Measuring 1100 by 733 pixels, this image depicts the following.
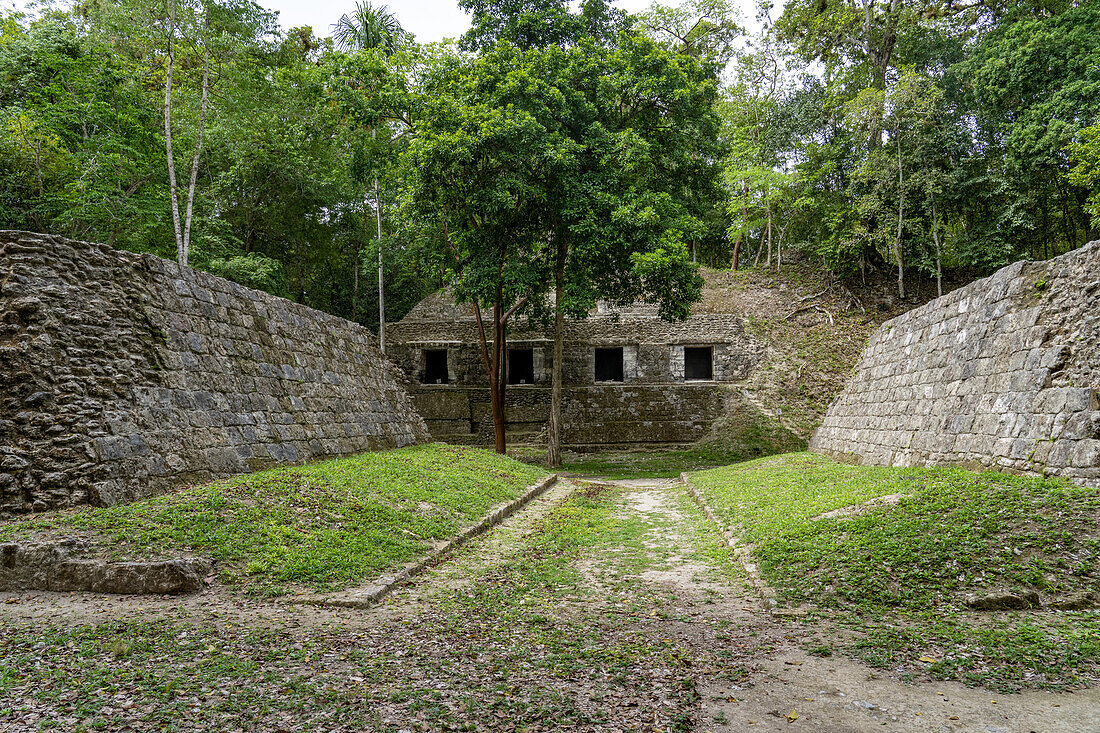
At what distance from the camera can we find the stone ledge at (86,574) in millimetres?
4660

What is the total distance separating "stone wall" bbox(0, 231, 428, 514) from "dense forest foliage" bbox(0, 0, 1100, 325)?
632 cm

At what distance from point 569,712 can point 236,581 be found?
3341 mm

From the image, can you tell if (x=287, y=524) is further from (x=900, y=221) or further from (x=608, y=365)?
(x=900, y=221)

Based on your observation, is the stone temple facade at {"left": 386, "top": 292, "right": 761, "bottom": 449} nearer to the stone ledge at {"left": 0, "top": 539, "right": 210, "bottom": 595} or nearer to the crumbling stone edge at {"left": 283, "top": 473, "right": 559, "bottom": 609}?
the crumbling stone edge at {"left": 283, "top": 473, "right": 559, "bottom": 609}

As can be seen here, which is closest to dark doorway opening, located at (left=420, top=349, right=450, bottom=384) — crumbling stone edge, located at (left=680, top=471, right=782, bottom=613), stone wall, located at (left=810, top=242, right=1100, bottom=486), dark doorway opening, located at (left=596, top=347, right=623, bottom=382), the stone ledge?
dark doorway opening, located at (left=596, top=347, right=623, bottom=382)

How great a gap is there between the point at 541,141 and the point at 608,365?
33.8 ft

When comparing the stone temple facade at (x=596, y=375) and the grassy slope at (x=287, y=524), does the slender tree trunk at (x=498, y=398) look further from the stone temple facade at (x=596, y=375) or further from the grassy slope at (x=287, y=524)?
the grassy slope at (x=287, y=524)

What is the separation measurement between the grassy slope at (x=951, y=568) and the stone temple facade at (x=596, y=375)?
12.3 metres

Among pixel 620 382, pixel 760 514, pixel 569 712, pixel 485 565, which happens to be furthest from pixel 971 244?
pixel 569 712

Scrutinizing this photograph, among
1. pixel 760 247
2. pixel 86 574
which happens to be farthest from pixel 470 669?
pixel 760 247

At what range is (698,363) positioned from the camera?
21.3m

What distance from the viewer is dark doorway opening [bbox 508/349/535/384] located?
71.1ft

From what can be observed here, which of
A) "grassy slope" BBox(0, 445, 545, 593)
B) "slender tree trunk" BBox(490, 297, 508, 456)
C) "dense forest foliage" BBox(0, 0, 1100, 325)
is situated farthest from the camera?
"slender tree trunk" BBox(490, 297, 508, 456)

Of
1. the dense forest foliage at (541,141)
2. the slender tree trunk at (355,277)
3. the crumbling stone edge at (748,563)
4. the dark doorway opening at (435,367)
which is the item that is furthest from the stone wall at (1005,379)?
the slender tree trunk at (355,277)
